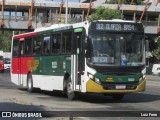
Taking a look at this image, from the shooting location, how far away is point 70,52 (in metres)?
19.9

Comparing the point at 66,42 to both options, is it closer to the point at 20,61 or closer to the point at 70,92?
the point at 70,92

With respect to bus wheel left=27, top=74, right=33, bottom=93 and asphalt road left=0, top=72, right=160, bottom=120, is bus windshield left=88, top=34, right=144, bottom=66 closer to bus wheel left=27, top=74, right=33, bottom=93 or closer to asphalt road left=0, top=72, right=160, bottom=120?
asphalt road left=0, top=72, right=160, bottom=120

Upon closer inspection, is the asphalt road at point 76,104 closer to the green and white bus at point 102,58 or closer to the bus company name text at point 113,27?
the green and white bus at point 102,58

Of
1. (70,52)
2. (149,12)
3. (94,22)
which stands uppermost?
(94,22)

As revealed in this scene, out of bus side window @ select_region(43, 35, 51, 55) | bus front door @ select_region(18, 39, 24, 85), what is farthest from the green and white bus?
bus front door @ select_region(18, 39, 24, 85)

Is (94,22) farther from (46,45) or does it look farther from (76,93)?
(46,45)

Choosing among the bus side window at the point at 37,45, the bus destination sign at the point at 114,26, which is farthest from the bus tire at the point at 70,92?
the bus side window at the point at 37,45

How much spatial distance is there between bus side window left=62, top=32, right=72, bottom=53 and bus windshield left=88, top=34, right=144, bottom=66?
5.92 ft

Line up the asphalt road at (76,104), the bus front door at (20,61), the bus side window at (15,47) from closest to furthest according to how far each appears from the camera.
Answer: the asphalt road at (76,104) < the bus front door at (20,61) < the bus side window at (15,47)

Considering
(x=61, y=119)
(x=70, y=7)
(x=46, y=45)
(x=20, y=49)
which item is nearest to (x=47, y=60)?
(x=46, y=45)

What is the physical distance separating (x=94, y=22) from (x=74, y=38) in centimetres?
129

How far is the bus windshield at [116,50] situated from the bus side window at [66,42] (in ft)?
5.92

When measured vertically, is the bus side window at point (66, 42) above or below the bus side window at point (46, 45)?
above

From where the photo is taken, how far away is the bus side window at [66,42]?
20.2 metres
